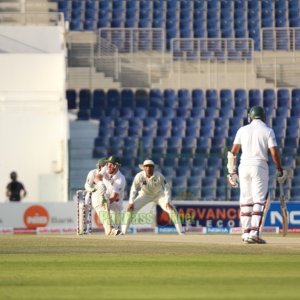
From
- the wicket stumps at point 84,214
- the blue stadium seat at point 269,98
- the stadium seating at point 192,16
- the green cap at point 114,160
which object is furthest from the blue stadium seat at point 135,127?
the green cap at point 114,160

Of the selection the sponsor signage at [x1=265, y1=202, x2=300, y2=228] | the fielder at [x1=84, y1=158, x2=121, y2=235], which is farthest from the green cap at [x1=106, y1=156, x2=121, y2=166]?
the sponsor signage at [x1=265, y1=202, x2=300, y2=228]

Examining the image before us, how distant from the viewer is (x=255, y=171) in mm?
17844

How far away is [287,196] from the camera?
32844 mm

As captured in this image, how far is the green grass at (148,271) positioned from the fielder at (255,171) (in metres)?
0.72

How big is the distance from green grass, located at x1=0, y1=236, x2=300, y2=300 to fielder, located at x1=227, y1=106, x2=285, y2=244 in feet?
2.37

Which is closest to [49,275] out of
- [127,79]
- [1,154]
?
[1,154]

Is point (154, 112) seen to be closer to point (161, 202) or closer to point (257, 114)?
point (161, 202)

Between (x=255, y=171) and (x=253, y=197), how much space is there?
347 millimetres

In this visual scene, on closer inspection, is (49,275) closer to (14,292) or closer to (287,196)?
(14,292)

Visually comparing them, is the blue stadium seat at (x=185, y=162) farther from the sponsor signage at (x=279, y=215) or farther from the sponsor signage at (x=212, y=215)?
the sponsor signage at (x=279, y=215)

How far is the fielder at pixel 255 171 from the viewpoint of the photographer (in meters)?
17.8

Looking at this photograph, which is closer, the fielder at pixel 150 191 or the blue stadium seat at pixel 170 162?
the fielder at pixel 150 191

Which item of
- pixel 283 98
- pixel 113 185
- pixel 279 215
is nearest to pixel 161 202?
pixel 113 185

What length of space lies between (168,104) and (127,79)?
1.69 m
